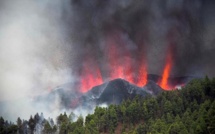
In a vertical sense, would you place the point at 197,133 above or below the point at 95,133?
below

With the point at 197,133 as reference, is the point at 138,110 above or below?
above

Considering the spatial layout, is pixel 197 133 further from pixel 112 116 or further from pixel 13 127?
pixel 13 127

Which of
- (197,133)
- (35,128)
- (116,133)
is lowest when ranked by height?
(197,133)

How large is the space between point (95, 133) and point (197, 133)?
36.8m

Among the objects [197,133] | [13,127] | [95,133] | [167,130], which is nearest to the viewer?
[197,133]

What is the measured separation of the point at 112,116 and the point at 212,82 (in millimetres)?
34824

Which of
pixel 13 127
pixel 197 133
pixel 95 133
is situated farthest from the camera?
pixel 13 127

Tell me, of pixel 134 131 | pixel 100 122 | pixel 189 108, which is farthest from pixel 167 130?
pixel 100 122

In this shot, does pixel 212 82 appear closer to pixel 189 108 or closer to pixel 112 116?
pixel 189 108

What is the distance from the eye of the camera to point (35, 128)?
138875 mm

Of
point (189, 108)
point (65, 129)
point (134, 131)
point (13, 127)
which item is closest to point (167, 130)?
point (134, 131)

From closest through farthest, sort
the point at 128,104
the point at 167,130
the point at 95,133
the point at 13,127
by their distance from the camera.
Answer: the point at 167,130, the point at 95,133, the point at 13,127, the point at 128,104

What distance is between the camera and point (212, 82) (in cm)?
12888

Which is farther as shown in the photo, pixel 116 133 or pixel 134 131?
pixel 116 133
